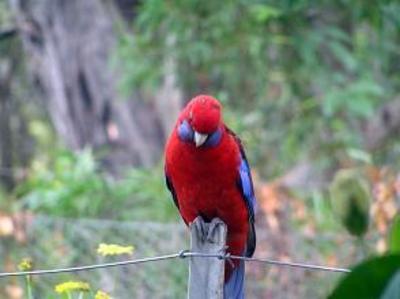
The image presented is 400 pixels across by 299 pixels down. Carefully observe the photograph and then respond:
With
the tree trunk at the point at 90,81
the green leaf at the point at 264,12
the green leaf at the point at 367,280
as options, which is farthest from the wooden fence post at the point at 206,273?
the tree trunk at the point at 90,81

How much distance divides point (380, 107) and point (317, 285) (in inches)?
118

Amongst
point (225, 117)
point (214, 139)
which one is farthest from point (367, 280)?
point (225, 117)

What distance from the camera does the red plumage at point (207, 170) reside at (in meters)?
3.64

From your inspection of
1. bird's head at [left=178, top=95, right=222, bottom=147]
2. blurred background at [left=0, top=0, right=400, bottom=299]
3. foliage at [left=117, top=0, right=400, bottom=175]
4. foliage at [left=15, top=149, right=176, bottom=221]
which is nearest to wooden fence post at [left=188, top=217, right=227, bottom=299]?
bird's head at [left=178, top=95, right=222, bottom=147]

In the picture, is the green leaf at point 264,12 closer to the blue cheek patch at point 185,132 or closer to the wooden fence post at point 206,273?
the blue cheek patch at point 185,132

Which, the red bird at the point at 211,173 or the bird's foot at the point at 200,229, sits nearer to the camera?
the bird's foot at the point at 200,229

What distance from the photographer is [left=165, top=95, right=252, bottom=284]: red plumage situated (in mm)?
3637

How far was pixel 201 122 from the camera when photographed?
11.7 ft

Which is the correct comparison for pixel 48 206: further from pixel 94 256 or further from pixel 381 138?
pixel 381 138

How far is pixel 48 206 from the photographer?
8.12m

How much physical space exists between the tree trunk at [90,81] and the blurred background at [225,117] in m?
0.01

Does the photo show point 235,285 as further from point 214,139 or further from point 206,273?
point 206,273

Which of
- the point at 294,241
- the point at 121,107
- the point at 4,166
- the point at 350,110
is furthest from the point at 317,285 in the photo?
the point at 4,166

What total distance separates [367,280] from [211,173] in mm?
2782
